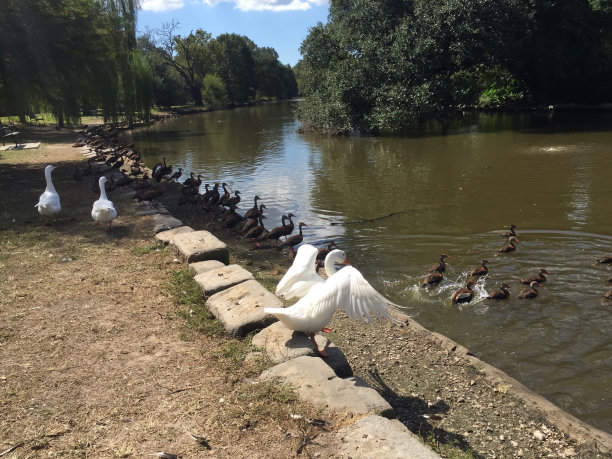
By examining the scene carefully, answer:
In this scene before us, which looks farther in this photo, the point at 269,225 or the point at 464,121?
the point at 464,121

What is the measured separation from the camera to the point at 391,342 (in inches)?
204

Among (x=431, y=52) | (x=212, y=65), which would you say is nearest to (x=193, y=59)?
(x=212, y=65)

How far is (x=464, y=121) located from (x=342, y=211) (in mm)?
23211

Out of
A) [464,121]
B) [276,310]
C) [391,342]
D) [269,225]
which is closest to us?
[276,310]

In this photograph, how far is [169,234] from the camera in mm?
7711

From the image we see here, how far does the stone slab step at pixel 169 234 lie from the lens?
742 cm

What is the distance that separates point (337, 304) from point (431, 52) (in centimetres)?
2337

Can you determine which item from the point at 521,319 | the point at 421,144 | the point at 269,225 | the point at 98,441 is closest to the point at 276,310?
the point at 98,441

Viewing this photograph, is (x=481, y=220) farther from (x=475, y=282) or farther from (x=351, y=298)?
(x=351, y=298)

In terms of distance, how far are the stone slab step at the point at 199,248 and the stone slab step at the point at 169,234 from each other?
12.3 inches

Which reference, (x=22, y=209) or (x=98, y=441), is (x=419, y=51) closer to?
(x=22, y=209)

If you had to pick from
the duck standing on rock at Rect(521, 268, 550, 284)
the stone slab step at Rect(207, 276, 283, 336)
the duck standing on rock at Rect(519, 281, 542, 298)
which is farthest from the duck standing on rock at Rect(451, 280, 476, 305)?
the stone slab step at Rect(207, 276, 283, 336)

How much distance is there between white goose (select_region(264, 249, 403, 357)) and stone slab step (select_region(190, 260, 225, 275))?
215 cm

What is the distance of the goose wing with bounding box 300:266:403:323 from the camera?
385 centimetres
